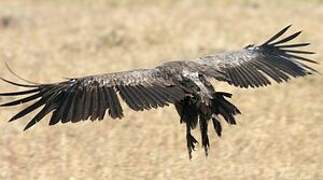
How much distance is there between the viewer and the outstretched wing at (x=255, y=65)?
854 centimetres

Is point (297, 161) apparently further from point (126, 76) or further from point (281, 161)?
point (126, 76)

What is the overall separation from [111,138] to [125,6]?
1207 centimetres

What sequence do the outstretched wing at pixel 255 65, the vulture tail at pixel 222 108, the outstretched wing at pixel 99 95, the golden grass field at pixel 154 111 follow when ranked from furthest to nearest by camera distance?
the golden grass field at pixel 154 111 → the outstretched wing at pixel 255 65 → the vulture tail at pixel 222 108 → the outstretched wing at pixel 99 95

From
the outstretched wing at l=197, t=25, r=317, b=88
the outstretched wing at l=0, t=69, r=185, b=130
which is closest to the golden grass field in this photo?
the outstretched wing at l=197, t=25, r=317, b=88

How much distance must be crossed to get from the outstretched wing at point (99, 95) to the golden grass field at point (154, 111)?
4.74ft

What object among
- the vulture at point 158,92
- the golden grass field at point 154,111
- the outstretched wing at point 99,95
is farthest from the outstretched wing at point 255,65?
the golden grass field at point 154,111

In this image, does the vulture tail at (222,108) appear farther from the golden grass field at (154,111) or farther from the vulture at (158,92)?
the golden grass field at (154,111)

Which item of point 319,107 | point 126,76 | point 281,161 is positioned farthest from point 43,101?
point 319,107

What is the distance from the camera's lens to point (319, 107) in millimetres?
12094

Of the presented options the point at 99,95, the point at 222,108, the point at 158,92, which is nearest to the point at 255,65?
the point at 222,108

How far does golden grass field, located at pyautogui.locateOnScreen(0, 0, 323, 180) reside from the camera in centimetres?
920

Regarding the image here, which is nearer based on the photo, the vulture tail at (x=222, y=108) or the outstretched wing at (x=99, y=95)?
the outstretched wing at (x=99, y=95)

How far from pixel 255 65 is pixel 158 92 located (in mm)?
1664

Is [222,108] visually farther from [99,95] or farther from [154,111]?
[154,111]
